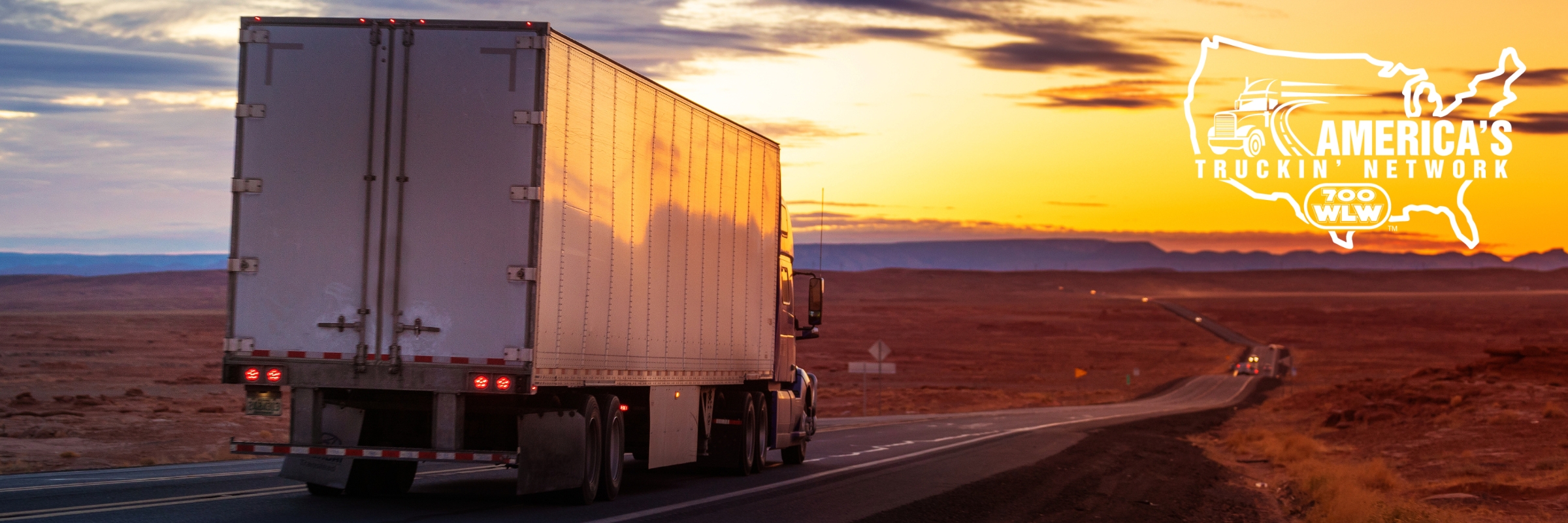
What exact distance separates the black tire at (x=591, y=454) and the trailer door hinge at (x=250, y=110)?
394 cm

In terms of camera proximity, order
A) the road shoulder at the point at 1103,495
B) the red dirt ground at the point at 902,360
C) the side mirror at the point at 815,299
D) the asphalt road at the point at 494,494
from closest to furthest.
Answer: the asphalt road at the point at 494,494 < the road shoulder at the point at 1103,495 < the side mirror at the point at 815,299 < the red dirt ground at the point at 902,360

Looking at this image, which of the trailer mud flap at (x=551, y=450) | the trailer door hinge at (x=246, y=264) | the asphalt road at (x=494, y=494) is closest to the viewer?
the trailer door hinge at (x=246, y=264)

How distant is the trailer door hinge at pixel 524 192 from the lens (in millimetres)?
11953

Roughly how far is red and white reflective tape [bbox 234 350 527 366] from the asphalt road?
1.37m

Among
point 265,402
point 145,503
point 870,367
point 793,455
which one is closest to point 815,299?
point 793,455

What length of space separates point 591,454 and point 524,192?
3.08m

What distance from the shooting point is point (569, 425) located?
13203mm

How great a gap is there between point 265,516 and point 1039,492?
32.4 feet

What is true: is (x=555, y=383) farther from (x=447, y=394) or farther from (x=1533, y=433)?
(x=1533, y=433)

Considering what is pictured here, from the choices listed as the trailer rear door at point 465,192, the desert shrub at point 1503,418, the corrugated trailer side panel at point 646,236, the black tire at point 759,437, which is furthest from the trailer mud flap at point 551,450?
the desert shrub at point 1503,418

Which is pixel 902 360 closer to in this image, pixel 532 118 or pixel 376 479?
pixel 376 479

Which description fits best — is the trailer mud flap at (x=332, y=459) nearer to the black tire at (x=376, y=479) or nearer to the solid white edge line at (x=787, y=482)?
the black tire at (x=376, y=479)

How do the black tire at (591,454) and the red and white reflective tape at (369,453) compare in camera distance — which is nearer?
the red and white reflective tape at (369,453)

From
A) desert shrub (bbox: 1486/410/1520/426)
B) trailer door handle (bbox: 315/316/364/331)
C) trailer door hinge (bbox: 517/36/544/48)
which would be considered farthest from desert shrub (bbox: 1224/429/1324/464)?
trailer door handle (bbox: 315/316/364/331)
